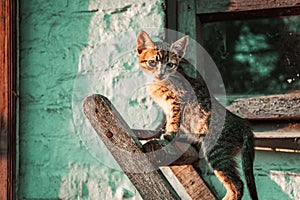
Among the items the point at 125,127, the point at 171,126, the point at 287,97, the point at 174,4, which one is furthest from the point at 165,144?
the point at 174,4

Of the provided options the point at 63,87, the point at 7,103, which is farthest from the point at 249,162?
the point at 7,103

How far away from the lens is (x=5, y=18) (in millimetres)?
3291

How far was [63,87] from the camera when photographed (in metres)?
3.25

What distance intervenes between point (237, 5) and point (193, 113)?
759 millimetres

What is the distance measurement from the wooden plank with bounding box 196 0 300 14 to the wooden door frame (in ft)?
3.17

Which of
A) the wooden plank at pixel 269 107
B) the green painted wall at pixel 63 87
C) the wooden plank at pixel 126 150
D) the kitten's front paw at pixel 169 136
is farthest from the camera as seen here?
the green painted wall at pixel 63 87

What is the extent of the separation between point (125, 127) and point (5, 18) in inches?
59.5

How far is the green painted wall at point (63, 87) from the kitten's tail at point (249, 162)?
77 centimetres

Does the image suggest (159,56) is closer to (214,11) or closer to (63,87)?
(214,11)

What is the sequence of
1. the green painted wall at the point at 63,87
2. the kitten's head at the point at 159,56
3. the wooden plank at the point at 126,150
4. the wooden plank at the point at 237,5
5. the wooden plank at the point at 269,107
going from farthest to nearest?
the green painted wall at the point at 63,87 < the wooden plank at the point at 237,5 < the wooden plank at the point at 269,107 < the kitten's head at the point at 159,56 < the wooden plank at the point at 126,150

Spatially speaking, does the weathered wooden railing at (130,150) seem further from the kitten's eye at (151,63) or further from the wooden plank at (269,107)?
the wooden plank at (269,107)

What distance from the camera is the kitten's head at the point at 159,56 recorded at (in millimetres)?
2568

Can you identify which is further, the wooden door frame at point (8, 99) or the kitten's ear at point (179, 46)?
the wooden door frame at point (8, 99)

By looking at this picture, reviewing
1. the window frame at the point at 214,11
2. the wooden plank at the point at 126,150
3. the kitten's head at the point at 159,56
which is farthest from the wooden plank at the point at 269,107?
the wooden plank at the point at 126,150
